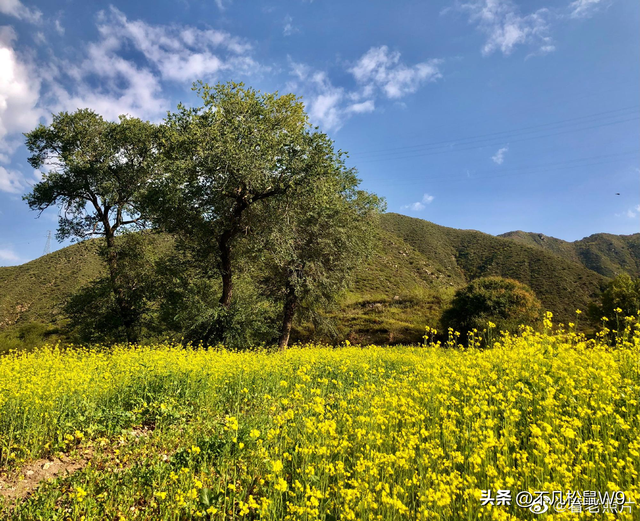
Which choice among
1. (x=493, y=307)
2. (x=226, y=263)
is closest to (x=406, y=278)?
(x=493, y=307)

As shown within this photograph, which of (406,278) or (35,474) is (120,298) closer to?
(35,474)

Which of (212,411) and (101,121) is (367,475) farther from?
(101,121)

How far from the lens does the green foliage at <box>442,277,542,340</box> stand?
17.2 meters

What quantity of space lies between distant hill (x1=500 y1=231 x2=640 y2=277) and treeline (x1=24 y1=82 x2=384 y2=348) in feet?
314

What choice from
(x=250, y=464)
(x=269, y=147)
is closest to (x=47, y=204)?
(x=269, y=147)

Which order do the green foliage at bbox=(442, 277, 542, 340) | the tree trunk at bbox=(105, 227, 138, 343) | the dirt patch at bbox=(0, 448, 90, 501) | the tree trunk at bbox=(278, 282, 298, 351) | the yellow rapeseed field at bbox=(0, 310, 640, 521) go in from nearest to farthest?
the yellow rapeseed field at bbox=(0, 310, 640, 521), the dirt patch at bbox=(0, 448, 90, 501), the green foliage at bbox=(442, 277, 542, 340), the tree trunk at bbox=(105, 227, 138, 343), the tree trunk at bbox=(278, 282, 298, 351)

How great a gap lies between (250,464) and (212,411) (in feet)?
7.75

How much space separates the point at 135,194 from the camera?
17.6m

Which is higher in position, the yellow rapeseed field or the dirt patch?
the yellow rapeseed field

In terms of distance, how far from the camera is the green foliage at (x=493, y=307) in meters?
17.2

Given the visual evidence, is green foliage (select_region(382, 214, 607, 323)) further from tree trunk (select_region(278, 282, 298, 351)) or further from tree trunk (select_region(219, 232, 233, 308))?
tree trunk (select_region(219, 232, 233, 308))

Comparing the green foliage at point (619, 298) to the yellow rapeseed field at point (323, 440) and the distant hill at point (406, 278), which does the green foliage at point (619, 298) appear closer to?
the distant hill at point (406, 278)

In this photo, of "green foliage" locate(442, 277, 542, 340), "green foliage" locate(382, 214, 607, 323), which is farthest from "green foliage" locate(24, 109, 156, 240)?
"green foliage" locate(382, 214, 607, 323)

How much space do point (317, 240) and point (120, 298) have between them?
Result: 1218 cm
